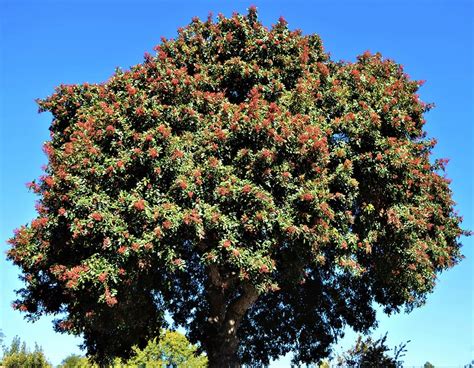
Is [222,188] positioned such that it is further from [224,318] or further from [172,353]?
[172,353]

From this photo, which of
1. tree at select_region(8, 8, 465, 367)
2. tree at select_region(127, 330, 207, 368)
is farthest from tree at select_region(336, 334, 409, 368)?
tree at select_region(127, 330, 207, 368)

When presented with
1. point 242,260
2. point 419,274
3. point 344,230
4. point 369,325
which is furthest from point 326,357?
point 242,260

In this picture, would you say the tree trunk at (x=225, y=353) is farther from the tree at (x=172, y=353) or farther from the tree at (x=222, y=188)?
the tree at (x=172, y=353)

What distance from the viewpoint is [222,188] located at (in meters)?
14.0

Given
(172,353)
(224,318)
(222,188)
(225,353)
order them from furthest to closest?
(172,353)
(224,318)
(225,353)
(222,188)

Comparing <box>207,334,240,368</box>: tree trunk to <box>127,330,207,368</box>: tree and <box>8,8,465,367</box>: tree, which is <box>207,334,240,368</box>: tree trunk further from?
<box>127,330,207,368</box>: tree

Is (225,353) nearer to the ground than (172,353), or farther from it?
nearer to the ground

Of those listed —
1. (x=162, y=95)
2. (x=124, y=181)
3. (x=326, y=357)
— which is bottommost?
(x=326, y=357)

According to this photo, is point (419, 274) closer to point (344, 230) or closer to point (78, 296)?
point (344, 230)

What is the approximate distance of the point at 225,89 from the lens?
55.4ft

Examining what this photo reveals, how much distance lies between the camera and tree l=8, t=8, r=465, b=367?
13.9 m

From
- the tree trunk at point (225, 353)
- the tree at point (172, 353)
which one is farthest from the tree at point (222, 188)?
the tree at point (172, 353)

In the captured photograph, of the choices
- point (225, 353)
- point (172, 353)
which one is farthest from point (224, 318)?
point (172, 353)

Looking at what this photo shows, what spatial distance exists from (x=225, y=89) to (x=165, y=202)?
494cm
